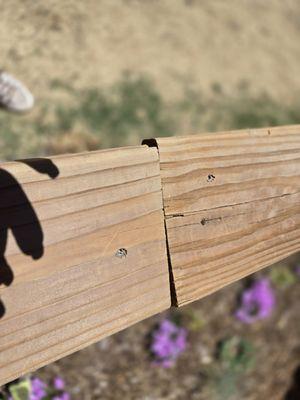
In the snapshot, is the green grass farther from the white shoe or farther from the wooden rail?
the wooden rail

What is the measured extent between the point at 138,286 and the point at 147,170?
0.28m

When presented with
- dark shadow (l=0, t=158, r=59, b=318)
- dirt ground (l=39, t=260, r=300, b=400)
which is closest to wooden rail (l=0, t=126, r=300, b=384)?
dark shadow (l=0, t=158, r=59, b=318)

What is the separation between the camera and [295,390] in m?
4.31

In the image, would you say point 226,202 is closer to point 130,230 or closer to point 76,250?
point 130,230

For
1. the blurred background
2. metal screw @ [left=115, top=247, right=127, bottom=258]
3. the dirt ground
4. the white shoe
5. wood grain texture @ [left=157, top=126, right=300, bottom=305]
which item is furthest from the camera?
the blurred background

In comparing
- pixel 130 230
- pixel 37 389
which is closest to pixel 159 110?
pixel 37 389

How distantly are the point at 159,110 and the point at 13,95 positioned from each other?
4.41 ft

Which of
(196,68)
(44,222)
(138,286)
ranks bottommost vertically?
(138,286)

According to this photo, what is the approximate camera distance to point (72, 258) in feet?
4.24

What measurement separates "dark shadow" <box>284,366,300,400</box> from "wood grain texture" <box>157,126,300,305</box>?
2.83 m

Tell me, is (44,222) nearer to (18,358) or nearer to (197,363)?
(18,358)

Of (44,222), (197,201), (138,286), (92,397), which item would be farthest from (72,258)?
(92,397)

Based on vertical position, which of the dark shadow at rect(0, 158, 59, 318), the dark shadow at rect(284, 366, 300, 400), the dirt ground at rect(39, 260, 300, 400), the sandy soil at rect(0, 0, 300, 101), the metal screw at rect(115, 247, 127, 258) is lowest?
the dark shadow at rect(284, 366, 300, 400)

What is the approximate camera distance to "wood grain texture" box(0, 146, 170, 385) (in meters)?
1.21
